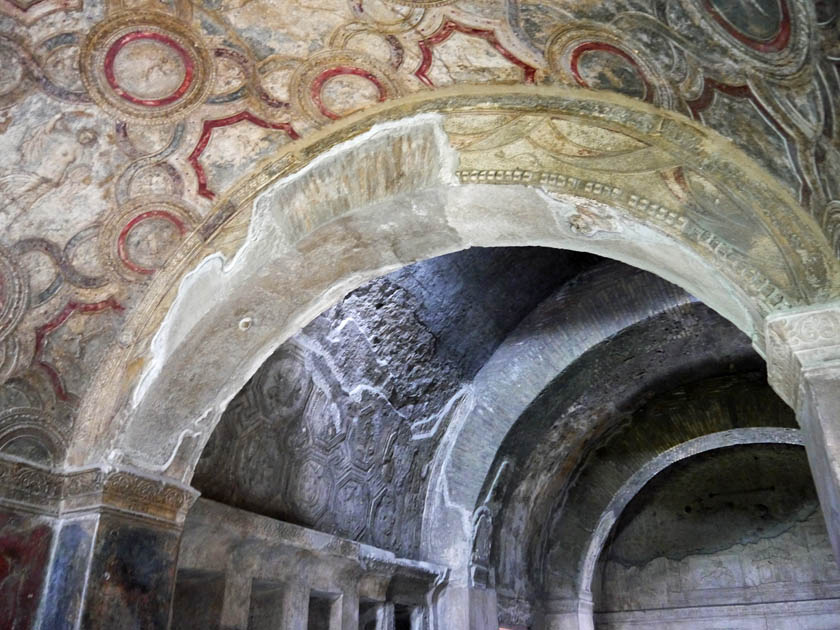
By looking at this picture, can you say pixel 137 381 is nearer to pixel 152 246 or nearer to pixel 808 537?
pixel 152 246

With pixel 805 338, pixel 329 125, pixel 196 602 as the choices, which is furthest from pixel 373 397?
pixel 805 338

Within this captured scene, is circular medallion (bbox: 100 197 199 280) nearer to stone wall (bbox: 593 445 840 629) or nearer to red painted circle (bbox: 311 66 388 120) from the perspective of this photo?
red painted circle (bbox: 311 66 388 120)

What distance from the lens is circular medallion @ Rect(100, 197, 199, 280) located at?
13.3 ft

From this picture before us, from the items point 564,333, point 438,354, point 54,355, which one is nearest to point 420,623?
point 438,354

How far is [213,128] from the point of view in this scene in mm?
3855

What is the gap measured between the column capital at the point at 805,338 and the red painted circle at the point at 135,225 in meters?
2.93

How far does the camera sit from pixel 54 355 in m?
4.09

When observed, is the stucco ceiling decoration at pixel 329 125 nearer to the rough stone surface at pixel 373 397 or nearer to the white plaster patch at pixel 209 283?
the white plaster patch at pixel 209 283

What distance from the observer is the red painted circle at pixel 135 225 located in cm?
408

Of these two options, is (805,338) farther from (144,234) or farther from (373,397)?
(373,397)

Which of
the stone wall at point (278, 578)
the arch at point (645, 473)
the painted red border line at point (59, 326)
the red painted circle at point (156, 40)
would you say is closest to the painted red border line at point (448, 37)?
the red painted circle at point (156, 40)

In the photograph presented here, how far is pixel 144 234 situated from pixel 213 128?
723 mm

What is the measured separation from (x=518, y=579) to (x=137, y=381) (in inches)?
221

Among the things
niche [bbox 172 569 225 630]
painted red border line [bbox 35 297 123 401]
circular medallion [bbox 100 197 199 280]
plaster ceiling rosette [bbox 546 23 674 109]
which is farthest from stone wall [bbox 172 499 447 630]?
plaster ceiling rosette [bbox 546 23 674 109]
